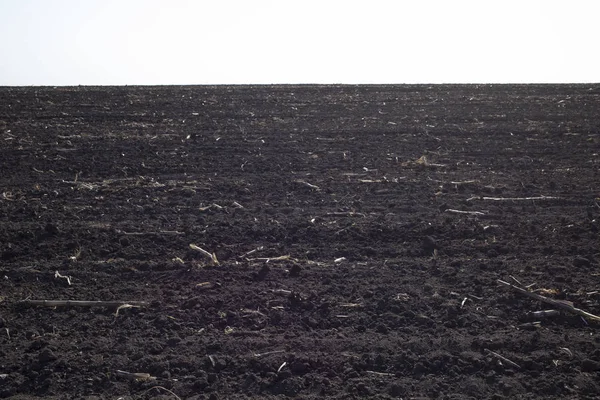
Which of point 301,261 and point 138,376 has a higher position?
point 301,261

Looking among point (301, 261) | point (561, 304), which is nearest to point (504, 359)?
point (561, 304)

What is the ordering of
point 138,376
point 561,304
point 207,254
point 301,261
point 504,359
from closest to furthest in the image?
point 138,376
point 504,359
point 561,304
point 301,261
point 207,254

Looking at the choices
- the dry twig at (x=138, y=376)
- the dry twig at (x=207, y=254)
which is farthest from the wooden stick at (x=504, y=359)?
the dry twig at (x=207, y=254)

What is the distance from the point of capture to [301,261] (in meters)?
5.66

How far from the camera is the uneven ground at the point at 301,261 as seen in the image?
4.09 metres

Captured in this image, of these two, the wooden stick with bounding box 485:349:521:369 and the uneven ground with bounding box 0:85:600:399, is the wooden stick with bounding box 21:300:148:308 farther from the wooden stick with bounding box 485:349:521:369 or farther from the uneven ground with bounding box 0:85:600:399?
the wooden stick with bounding box 485:349:521:369

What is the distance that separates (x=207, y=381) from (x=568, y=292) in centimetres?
291

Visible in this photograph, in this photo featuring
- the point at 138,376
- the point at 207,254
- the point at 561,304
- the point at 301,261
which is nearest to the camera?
the point at 138,376

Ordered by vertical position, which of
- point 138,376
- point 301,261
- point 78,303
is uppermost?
point 301,261

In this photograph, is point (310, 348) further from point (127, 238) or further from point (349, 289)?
point (127, 238)

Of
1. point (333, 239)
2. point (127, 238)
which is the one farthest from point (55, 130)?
point (333, 239)

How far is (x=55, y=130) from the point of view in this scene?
11.8m

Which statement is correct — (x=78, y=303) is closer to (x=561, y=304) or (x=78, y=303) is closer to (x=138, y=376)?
(x=138, y=376)

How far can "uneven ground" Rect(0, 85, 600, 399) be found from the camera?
161 inches
